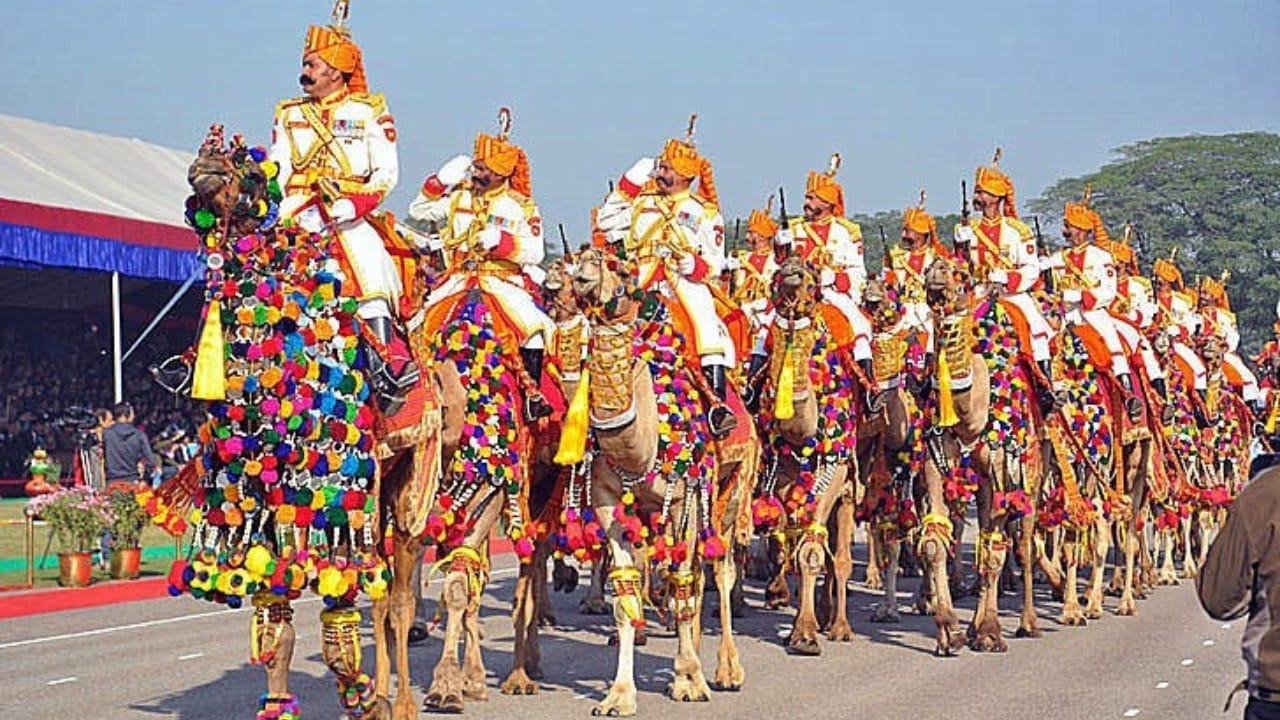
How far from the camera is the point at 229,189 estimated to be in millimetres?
8664

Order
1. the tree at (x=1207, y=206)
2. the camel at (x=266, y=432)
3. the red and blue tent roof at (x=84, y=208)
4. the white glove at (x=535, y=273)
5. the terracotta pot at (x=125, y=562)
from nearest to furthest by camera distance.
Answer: the camel at (x=266, y=432), the white glove at (x=535, y=273), the terracotta pot at (x=125, y=562), the red and blue tent roof at (x=84, y=208), the tree at (x=1207, y=206)

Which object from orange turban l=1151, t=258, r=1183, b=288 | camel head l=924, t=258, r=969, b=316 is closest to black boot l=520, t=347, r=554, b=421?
camel head l=924, t=258, r=969, b=316

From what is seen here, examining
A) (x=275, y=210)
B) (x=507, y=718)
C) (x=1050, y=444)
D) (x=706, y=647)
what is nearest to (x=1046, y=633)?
(x=1050, y=444)

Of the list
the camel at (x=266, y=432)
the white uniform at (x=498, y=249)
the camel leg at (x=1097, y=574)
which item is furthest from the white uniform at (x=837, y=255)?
the camel at (x=266, y=432)

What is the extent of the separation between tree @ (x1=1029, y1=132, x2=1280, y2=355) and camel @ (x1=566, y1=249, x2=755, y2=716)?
41.6 metres

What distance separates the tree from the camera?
5203 cm

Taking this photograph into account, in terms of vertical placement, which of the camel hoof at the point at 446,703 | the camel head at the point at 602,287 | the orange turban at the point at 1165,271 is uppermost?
the orange turban at the point at 1165,271

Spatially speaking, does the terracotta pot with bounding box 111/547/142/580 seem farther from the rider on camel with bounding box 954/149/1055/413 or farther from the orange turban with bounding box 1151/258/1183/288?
the orange turban with bounding box 1151/258/1183/288

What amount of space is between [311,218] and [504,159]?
11.1 ft

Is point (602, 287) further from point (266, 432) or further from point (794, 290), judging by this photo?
point (266, 432)

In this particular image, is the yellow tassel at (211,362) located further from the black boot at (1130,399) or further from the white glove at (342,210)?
the black boot at (1130,399)

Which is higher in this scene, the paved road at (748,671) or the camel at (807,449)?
the camel at (807,449)

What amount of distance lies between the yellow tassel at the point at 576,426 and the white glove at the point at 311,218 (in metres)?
2.31

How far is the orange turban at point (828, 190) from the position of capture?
16.6 meters
